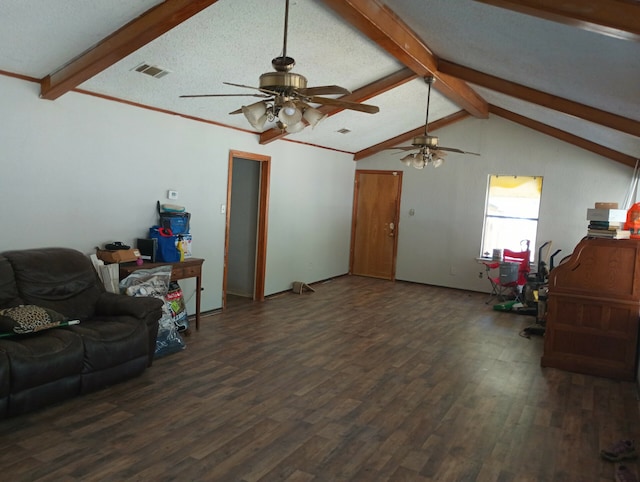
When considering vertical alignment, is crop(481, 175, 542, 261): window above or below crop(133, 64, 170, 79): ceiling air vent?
below

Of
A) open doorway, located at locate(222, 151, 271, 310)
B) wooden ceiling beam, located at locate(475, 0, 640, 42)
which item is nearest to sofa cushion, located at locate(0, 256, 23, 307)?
open doorway, located at locate(222, 151, 271, 310)

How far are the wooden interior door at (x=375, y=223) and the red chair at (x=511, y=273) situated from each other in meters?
1.94

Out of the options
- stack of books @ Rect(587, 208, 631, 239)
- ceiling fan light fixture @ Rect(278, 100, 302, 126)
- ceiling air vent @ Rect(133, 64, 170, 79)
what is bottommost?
stack of books @ Rect(587, 208, 631, 239)

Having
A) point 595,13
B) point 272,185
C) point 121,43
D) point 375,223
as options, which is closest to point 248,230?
point 272,185

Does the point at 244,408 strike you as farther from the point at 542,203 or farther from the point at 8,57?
the point at 542,203

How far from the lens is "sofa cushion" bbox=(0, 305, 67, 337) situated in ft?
10.8

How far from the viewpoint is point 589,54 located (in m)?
2.96

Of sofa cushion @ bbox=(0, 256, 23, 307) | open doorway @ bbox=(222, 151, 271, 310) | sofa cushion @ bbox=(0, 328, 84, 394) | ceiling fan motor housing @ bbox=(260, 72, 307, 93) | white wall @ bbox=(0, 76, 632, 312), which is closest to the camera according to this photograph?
ceiling fan motor housing @ bbox=(260, 72, 307, 93)

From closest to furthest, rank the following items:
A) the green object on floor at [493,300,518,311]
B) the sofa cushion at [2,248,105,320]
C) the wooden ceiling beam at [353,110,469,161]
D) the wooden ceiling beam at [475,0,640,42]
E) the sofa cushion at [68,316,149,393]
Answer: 1. the wooden ceiling beam at [475,0,640,42]
2. the sofa cushion at [68,316,149,393]
3. the sofa cushion at [2,248,105,320]
4. the green object on floor at [493,300,518,311]
5. the wooden ceiling beam at [353,110,469,161]

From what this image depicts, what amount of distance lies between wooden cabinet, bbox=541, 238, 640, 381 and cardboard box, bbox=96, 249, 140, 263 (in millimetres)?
4072

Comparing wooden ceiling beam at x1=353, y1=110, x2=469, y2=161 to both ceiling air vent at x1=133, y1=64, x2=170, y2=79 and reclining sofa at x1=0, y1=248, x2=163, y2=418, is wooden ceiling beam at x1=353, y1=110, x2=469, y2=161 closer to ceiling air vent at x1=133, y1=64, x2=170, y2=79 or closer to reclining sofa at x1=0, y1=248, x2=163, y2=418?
ceiling air vent at x1=133, y1=64, x2=170, y2=79

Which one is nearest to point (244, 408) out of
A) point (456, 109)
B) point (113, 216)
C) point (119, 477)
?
point (119, 477)

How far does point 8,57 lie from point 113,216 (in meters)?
1.63

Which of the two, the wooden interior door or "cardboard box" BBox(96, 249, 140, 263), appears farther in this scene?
the wooden interior door
